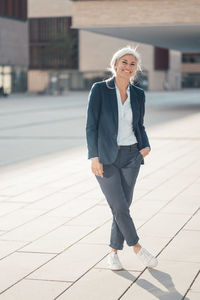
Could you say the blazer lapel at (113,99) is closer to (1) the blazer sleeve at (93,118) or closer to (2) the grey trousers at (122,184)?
(1) the blazer sleeve at (93,118)

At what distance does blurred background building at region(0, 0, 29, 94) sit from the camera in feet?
230

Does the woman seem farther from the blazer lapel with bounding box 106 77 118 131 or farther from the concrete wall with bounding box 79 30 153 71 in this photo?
the concrete wall with bounding box 79 30 153 71

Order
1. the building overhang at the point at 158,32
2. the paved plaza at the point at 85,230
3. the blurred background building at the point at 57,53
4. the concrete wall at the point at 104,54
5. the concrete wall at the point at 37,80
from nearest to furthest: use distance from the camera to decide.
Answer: the paved plaza at the point at 85,230 → the building overhang at the point at 158,32 → the blurred background building at the point at 57,53 → the concrete wall at the point at 104,54 → the concrete wall at the point at 37,80

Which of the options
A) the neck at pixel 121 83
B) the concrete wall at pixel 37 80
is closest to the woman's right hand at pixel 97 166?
the neck at pixel 121 83

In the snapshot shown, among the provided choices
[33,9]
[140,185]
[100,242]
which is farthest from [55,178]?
[33,9]

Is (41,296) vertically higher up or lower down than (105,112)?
lower down

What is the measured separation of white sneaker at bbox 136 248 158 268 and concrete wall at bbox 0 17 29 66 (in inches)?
2588

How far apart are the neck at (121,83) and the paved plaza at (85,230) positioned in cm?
156

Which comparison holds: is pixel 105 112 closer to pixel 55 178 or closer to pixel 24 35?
pixel 55 178

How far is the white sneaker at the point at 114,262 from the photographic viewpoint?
5.68 meters

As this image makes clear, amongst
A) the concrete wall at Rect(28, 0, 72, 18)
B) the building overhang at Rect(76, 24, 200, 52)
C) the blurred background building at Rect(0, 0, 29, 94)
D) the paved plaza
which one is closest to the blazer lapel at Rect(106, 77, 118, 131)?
the paved plaza

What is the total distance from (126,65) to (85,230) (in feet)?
7.80

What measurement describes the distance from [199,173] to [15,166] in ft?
11.8

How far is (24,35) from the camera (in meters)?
76.1
